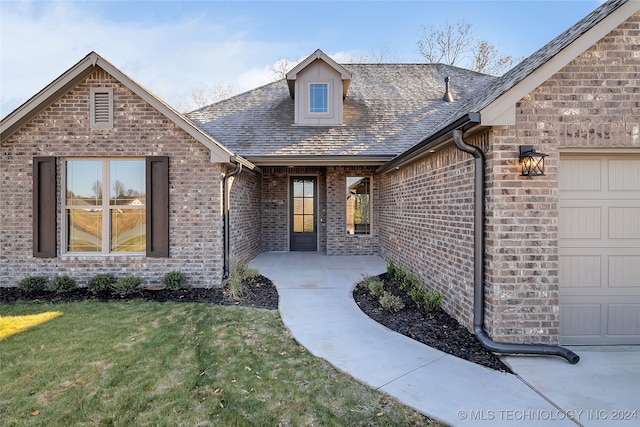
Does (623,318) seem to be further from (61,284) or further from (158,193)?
(61,284)

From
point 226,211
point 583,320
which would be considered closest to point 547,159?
point 583,320

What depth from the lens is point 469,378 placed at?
320 centimetres

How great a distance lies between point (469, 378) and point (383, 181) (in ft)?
22.6

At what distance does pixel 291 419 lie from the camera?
8.54 ft

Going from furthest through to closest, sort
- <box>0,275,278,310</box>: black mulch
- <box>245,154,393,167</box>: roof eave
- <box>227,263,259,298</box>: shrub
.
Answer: <box>245,154,393,167</box>: roof eave → <box>227,263,259,298</box>: shrub → <box>0,275,278,310</box>: black mulch

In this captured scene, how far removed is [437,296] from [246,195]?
5.76 m

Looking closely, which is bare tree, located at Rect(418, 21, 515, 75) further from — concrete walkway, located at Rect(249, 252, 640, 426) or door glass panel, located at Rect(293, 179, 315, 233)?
concrete walkway, located at Rect(249, 252, 640, 426)

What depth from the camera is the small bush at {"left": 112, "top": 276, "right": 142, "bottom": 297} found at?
19.9 ft

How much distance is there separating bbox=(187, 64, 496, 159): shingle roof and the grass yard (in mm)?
5553

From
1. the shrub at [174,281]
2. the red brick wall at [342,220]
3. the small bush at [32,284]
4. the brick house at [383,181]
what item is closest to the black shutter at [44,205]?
the brick house at [383,181]

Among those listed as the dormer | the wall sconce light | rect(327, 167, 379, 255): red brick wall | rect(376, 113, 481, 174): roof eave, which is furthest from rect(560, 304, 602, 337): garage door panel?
the dormer

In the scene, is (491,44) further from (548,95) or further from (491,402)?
(491,402)

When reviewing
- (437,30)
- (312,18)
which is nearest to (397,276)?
(312,18)

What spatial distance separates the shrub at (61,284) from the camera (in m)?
6.21
